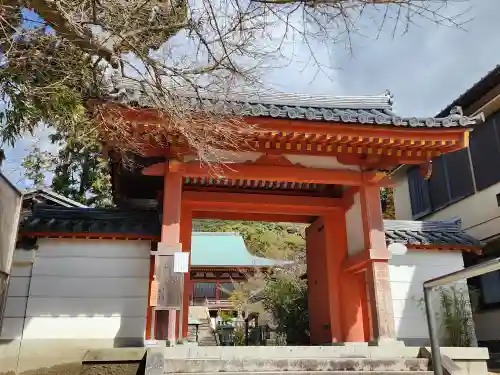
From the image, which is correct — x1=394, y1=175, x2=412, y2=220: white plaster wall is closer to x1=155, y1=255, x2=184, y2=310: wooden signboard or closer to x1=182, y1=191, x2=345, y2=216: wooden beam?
x1=182, y1=191, x2=345, y2=216: wooden beam

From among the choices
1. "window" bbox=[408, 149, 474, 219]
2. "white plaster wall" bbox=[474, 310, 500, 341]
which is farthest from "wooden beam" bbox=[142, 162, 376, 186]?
"white plaster wall" bbox=[474, 310, 500, 341]

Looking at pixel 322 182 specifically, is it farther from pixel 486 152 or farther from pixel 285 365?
pixel 486 152

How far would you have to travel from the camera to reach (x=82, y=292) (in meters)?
6.53

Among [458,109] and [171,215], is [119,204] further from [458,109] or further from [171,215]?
[458,109]

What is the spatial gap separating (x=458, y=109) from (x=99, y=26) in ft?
16.8

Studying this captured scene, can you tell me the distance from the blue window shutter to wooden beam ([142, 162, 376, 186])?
5217 mm

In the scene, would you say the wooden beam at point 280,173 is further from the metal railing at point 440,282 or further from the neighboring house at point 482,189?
the metal railing at point 440,282

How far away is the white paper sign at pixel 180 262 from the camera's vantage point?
587 cm

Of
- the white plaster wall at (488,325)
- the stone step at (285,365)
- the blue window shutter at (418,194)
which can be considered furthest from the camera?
the blue window shutter at (418,194)

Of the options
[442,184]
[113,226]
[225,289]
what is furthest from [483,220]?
[225,289]

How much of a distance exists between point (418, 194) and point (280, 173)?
259 inches

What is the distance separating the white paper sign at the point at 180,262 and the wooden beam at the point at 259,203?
1813 millimetres

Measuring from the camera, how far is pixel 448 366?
510 centimetres

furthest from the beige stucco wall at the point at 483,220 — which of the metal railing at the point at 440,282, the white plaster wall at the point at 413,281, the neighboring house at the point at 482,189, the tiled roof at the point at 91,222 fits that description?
the tiled roof at the point at 91,222
